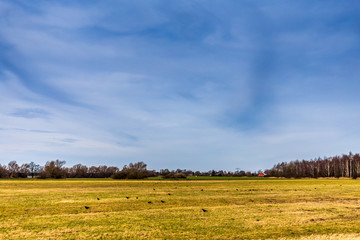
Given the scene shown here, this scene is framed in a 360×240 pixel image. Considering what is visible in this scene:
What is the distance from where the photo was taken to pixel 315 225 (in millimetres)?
13547

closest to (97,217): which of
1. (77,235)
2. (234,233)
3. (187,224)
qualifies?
(77,235)

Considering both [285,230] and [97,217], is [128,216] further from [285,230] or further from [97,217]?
[285,230]

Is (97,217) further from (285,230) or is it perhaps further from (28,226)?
(285,230)

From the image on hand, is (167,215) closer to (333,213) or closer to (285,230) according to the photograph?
(285,230)

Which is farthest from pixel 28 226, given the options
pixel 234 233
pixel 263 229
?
pixel 263 229

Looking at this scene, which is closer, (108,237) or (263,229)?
(108,237)

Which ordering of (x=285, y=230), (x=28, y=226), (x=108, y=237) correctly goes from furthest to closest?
(x=28, y=226), (x=285, y=230), (x=108, y=237)

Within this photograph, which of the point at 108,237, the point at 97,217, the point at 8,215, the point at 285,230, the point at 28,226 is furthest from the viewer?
the point at 8,215

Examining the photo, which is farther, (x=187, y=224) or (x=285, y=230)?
(x=187, y=224)

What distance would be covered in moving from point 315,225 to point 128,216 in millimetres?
10222

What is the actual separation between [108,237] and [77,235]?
1466 mm

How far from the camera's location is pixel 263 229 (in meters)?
12.6

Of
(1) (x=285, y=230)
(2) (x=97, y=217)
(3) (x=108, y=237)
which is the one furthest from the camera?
(2) (x=97, y=217)

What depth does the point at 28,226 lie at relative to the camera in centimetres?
1336
